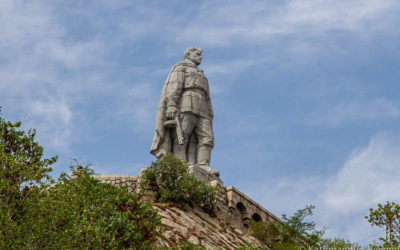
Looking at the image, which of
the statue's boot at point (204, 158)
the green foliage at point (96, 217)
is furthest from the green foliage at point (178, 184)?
the green foliage at point (96, 217)

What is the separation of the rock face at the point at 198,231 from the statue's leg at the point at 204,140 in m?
2.03

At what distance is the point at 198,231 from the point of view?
14.5 meters

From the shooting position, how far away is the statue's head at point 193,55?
1917 cm

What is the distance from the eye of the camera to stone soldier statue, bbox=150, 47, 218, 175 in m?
17.9

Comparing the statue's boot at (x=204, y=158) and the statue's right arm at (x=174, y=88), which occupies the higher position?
the statue's right arm at (x=174, y=88)

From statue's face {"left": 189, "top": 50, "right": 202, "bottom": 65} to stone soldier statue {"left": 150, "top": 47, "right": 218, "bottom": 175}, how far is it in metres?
0.58

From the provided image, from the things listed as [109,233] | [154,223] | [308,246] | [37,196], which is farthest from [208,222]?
[37,196]

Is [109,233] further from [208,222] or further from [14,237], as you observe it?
[208,222]

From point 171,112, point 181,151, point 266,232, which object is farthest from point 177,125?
point 266,232

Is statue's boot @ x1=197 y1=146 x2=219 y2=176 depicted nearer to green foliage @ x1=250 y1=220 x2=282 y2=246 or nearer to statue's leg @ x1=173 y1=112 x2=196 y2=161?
statue's leg @ x1=173 y1=112 x2=196 y2=161

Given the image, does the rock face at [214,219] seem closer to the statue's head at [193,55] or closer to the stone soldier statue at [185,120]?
the stone soldier statue at [185,120]

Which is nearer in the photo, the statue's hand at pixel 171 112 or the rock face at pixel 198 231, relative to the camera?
the rock face at pixel 198 231

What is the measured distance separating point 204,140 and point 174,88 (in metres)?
1.58

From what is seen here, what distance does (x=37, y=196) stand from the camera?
9.92m
